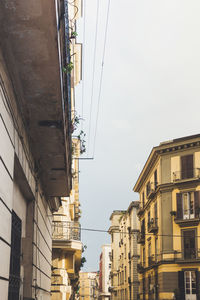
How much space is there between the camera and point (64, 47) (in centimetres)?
620

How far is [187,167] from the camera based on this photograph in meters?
35.7

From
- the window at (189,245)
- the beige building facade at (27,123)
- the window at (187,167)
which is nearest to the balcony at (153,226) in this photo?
the window at (189,245)

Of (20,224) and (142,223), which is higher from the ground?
(142,223)

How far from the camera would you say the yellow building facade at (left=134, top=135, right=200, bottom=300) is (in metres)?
33.8

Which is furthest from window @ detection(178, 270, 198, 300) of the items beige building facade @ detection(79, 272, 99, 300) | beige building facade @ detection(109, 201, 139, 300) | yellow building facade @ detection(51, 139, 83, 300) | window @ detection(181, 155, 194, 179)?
beige building facade @ detection(79, 272, 99, 300)

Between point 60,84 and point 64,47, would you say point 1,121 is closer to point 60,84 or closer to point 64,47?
point 60,84

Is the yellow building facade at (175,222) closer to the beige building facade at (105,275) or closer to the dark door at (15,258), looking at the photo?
the dark door at (15,258)

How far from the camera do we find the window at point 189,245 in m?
33.9

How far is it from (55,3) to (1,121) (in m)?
1.40

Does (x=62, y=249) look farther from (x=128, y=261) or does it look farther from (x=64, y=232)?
(x=128, y=261)

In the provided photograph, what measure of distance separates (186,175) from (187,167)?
Result: 650mm

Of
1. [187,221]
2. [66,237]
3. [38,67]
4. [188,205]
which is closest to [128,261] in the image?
[188,205]

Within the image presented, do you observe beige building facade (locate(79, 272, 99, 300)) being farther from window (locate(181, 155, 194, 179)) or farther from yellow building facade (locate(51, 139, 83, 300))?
yellow building facade (locate(51, 139, 83, 300))

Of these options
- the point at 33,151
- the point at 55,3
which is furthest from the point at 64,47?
the point at 33,151
